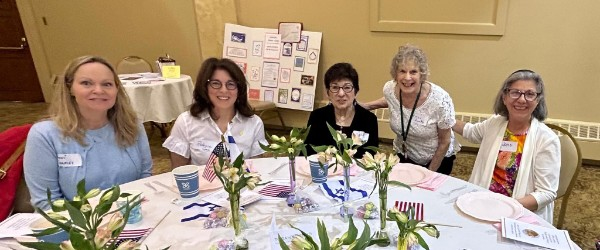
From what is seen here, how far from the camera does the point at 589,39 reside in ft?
10.1

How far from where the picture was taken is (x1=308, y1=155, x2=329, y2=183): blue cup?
61.9 inches

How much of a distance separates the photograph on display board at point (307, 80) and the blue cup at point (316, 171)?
253 cm

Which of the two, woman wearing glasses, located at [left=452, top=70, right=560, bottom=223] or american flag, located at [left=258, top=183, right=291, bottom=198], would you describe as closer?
american flag, located at [left=258, top=183, right=291, bottom=198]

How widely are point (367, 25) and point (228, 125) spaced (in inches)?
87.1

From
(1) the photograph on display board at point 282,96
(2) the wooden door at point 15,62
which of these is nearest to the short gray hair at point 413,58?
(1) the photograph on display board at point 282,96

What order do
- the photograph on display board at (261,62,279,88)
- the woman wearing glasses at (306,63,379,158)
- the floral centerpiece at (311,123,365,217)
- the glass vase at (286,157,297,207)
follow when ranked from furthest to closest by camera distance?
1. the photograph on display board at (261,62,279,88)
2. the woman wearing glasses at (306,63,379,158)
3. the glass vase at (286,157,297,207)
4. the floral centerpiece at (311,123,365,217)

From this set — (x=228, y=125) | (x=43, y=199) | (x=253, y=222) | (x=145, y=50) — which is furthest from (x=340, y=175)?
(x=145, y=50)

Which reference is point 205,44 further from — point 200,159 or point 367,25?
point 200,159

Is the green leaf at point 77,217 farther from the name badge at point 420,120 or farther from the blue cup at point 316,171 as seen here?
the name badge at point 420,120

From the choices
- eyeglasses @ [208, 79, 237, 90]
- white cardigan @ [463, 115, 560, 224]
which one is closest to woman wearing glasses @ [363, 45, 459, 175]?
white cardigan @ [463, 115, 560, 224]

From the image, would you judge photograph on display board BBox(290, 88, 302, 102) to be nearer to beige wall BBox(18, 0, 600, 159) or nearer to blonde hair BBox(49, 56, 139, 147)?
beige wall BBox(18, 0, 600, 159)

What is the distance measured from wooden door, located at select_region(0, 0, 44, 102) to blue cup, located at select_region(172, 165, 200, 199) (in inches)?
227

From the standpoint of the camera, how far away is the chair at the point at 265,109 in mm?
4035

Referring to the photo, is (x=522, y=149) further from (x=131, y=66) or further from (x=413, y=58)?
(x=131, y=66)
